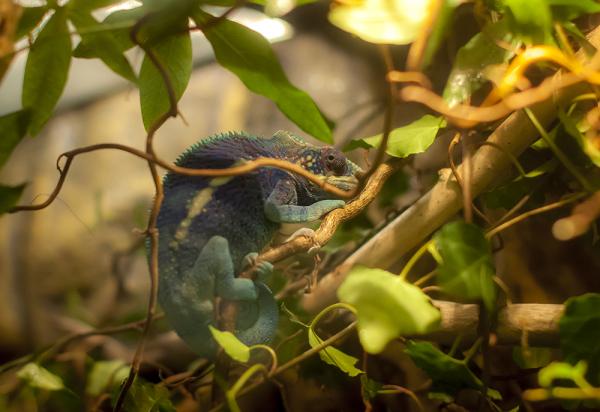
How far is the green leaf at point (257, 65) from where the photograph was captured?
38.8 inches

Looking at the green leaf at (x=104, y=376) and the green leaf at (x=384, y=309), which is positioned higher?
the green leaf at (x=384, y=309)

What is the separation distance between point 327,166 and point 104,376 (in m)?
0.98

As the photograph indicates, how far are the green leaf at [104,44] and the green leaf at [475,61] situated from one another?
631 mm

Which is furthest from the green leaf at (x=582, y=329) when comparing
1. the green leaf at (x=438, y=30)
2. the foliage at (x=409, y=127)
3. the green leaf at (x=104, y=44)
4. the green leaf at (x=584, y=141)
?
the green leaf at (x=104, y=44)

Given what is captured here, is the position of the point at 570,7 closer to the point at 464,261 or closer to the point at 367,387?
the point at 464,261

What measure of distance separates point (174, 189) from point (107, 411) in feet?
2.91

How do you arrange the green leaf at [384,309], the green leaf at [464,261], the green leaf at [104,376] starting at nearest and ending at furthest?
1. the green leaf at [384,309]
2. the green leaf at [464,261]
3. the green leaf at [104,376]

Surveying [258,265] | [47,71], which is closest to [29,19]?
[47,71]

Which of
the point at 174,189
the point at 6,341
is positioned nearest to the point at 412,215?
the point at 174,189

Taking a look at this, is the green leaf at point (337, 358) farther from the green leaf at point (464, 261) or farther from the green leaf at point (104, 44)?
the green leaf at point (104, 44)

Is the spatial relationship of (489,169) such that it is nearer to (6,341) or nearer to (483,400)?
(483,400)

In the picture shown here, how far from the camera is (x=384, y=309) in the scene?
0.76 metres

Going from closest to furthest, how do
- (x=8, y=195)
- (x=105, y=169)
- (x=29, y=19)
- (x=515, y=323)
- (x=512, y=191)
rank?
(x=8, y=195)
(x=29, y=19)
(x=515, y=323)
(x=512, y=191)
(x=105, y=169)

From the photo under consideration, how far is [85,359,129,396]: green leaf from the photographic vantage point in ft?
5.32
